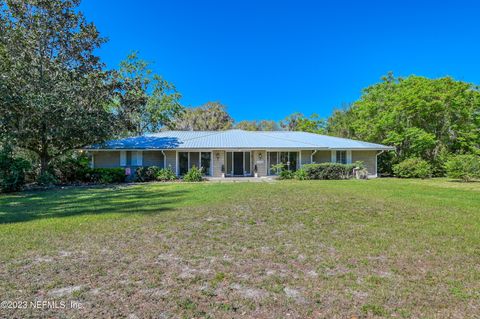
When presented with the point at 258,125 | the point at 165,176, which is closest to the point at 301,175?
the point at 165,176

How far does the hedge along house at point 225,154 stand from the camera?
20.5 m

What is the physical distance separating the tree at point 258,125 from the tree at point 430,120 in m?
25.7

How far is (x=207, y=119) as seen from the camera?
47.7 meters

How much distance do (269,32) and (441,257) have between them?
24.5 metres

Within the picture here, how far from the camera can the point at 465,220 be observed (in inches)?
277

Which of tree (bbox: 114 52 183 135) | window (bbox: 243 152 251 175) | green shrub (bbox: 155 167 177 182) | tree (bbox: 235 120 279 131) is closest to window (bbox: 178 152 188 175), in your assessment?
green shrub (bbox: 155 167 177 182)

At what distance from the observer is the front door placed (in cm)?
2178

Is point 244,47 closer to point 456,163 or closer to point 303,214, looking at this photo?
point 456,163

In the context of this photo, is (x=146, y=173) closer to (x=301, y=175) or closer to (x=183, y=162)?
(x=183, y=162)

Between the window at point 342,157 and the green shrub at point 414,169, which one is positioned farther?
the window at point 342,157

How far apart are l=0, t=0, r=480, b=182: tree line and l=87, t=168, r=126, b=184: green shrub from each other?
2119 millimetres

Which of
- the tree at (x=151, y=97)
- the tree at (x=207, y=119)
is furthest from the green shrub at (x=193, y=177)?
the tree at (x=207, y=119)

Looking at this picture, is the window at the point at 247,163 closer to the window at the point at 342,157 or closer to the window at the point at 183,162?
the window at the point at 183,162

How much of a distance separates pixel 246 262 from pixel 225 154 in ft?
55.9
